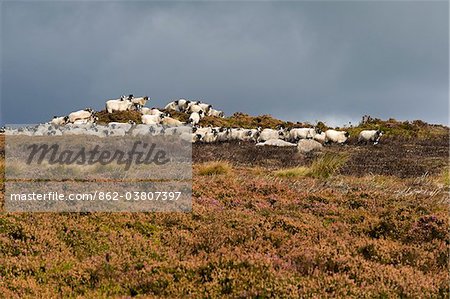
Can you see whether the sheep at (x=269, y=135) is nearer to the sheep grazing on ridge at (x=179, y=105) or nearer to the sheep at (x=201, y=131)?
the sheep at (x=201, y=131)

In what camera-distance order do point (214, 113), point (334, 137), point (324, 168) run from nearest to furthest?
point (324, 168) → point (334, 137) → point (214, 113)

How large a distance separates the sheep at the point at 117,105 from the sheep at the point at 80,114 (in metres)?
3.25

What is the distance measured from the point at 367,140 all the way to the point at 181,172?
26355mm

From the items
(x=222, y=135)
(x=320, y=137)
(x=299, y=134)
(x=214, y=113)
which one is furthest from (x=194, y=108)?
(x=320, y=137)

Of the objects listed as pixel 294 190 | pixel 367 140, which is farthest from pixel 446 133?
pixel 294 190

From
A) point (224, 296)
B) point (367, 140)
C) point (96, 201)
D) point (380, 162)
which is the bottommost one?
point (224, 296)

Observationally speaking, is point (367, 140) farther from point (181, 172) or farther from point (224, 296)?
point (224, 296)

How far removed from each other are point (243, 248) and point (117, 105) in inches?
1901

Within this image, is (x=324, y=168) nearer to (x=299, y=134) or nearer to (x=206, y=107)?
(x=299, y=134)

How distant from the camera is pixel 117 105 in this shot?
53781mm

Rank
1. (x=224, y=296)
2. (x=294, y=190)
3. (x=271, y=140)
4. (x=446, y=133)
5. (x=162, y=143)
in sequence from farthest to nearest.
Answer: (x=446, y=133), (x=271, y=140), (x=162, y=143), (x=294, y=190), (x=224, y=296)

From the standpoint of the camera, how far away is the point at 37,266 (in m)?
7.09

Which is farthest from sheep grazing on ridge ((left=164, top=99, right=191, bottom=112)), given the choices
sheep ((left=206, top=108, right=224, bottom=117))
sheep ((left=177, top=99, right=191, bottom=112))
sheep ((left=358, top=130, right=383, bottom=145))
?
sheep ((left=358, top=130, right=383, bottom=145))

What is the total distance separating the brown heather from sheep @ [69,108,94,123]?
37483 millimetres
